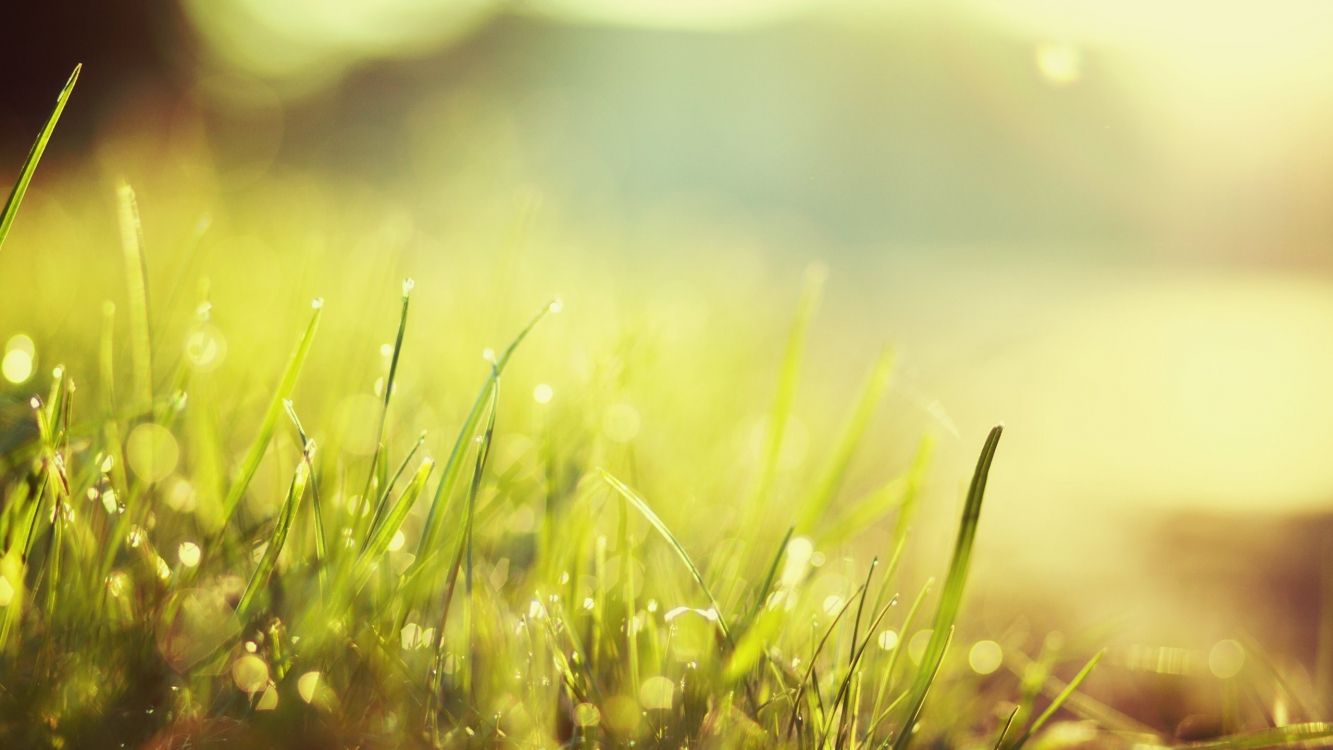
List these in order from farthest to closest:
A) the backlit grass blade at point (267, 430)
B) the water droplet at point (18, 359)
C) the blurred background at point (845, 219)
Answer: the blurred background at point (845, 219) < the water droplet at point (18, 359) < the backlit grass blade at point (267, 430)

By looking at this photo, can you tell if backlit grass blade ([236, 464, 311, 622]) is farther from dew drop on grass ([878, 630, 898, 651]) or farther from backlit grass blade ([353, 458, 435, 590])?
dew drop on grass ([878, 630, 898, 651])

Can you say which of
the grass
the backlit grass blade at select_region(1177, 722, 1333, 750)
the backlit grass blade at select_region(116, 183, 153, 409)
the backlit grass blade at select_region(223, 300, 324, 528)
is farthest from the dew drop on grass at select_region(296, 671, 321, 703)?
the backlit grass blade at select_region(1177, 722, 1333, 750)

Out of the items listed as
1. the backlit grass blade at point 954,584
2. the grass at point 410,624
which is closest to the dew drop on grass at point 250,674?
the grass at point 410,624

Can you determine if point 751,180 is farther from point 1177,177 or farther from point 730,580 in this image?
point 730,580

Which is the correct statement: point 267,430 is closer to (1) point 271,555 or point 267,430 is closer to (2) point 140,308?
(1) point 271,555

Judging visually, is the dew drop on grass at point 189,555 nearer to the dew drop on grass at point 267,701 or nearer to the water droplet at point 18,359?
the dew drop on grass at point 267,701

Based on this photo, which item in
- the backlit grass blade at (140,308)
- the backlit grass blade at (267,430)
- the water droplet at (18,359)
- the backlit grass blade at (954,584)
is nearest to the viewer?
the backlit grass blade at (954,584)

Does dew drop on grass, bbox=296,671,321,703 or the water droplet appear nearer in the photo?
dew drop on grass, bbox=296,671,321,703

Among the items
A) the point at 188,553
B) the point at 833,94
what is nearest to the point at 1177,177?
the point at 833,94

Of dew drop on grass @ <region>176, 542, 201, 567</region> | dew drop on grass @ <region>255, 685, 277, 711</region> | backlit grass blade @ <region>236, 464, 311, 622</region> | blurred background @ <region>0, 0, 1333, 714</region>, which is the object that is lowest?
dew drop on grass @ <region>255, 685, 277, 711</region>
